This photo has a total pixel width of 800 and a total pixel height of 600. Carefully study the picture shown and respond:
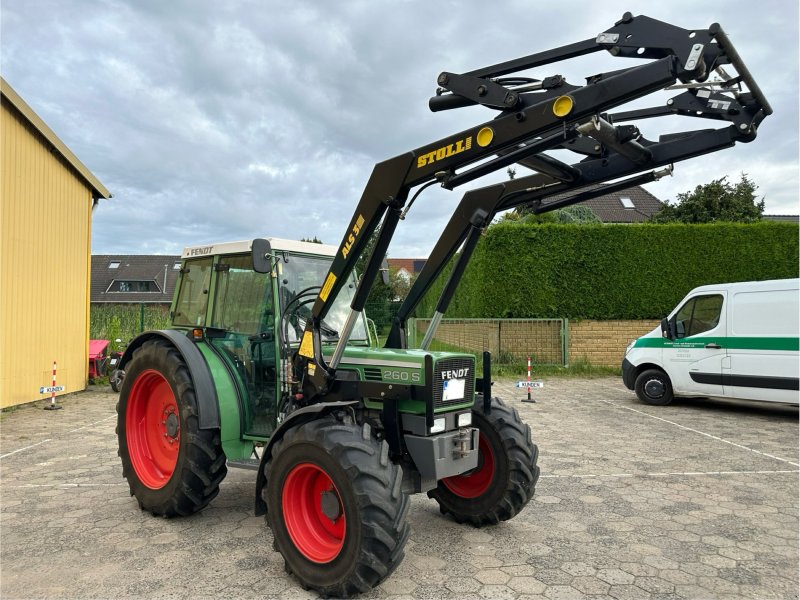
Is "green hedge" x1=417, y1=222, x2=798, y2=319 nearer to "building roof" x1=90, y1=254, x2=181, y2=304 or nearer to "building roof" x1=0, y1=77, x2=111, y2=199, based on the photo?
"building roof" x1=0, y1=77, x2=111, y2=199

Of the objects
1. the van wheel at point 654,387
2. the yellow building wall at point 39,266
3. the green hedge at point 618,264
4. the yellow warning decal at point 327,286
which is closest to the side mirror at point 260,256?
the yellow warning decal at point 327,286

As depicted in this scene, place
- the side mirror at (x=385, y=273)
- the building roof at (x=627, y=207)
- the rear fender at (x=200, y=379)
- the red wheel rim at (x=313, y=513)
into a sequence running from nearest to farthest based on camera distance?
the red wheel rim at (x=313, y=513)
the rear fender at (x=200, y=379)
the side mirror at (x=385, y=273)
the building roof at (x=627, y=207)

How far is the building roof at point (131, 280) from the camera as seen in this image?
147 ft

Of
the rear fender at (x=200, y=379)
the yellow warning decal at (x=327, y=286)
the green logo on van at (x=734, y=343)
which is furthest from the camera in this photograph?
the green logo on van at (x=734, y=343)

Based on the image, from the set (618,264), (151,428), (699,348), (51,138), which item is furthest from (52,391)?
(618,264)

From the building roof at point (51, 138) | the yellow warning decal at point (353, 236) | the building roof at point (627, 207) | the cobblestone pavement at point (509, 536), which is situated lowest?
A: the cobblestone pavement at point (509, 536)

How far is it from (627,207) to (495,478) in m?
29.1

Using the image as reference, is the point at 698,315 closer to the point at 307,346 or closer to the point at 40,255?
the point at 307,346

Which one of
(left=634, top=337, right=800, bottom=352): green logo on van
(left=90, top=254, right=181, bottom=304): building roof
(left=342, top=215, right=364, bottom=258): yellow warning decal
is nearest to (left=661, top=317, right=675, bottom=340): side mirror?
(left=634, top=337, right=800, bottom=352): green logo on van

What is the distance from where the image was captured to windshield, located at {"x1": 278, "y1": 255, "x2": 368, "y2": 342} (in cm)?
466

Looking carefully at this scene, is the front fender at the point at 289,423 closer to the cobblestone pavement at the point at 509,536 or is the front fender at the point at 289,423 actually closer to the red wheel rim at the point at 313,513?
the red wheel rim at the point at 313,513

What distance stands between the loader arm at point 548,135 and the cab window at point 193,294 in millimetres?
1517

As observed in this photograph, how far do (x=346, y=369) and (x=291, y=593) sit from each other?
4.73ft

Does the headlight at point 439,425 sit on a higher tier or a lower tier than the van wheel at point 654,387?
higher
